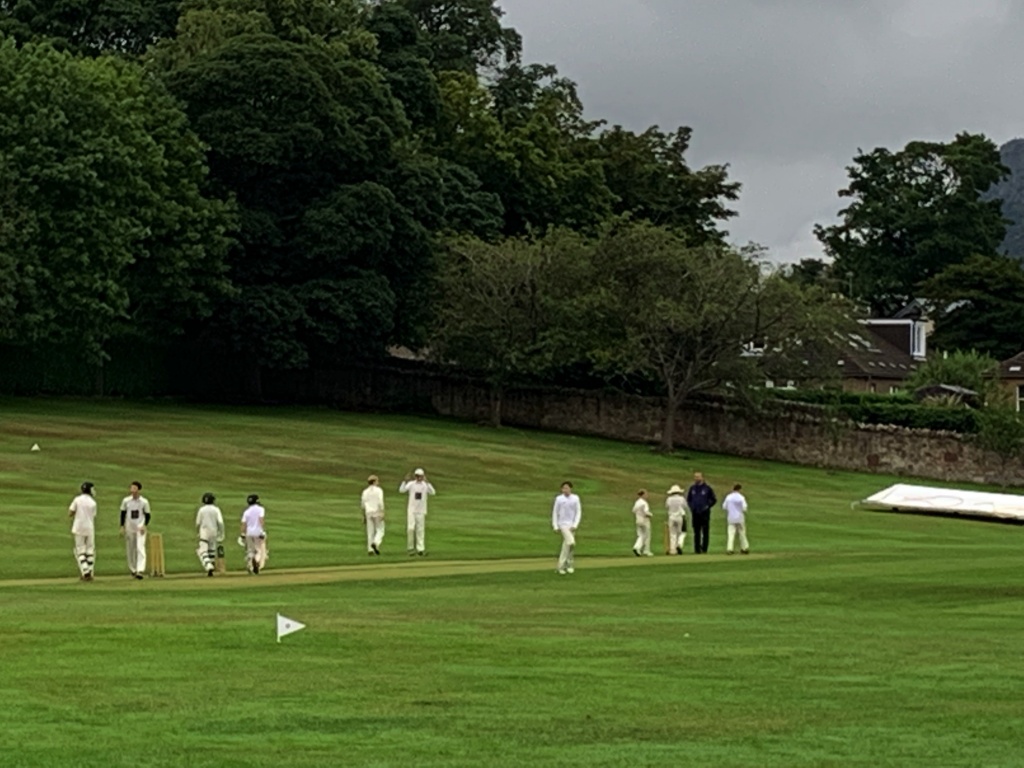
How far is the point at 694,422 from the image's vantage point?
3637 inches

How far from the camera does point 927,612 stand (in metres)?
29.3

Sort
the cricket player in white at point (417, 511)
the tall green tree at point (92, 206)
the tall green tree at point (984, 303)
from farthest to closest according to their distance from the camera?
1. the tall green tree at point (984, 303)
2. the tall green tree at point (92, 206)
3. the cricket player in white at point (417, 511)

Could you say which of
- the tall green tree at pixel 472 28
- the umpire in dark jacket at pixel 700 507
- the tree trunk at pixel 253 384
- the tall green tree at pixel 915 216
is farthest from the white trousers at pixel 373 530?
the tall green tree at pixel 915 216

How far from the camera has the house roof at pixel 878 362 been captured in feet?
417

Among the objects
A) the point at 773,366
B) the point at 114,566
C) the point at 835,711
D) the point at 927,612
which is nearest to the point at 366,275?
the point at 773,366

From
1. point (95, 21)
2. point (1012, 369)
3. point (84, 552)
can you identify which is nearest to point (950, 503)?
point (84, 552)

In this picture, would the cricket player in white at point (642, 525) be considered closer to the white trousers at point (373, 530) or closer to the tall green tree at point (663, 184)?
the white trousers at point (373, 530)

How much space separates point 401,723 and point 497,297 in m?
72.0

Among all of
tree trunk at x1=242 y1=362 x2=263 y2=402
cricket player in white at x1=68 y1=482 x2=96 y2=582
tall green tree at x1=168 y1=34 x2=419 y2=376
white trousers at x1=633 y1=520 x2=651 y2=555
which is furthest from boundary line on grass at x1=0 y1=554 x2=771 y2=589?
tree trunk at x1=242 y1=362 x2=263 y2=402

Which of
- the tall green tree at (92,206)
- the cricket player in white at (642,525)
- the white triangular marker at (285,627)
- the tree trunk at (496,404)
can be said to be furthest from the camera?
the tree trunk at (496,404)

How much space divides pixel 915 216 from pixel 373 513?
119 m

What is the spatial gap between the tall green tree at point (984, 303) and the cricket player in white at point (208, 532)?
102 meters

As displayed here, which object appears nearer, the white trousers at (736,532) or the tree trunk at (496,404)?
the white trousers at (736,532)

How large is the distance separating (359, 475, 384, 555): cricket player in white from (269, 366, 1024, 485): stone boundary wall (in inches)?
1926
